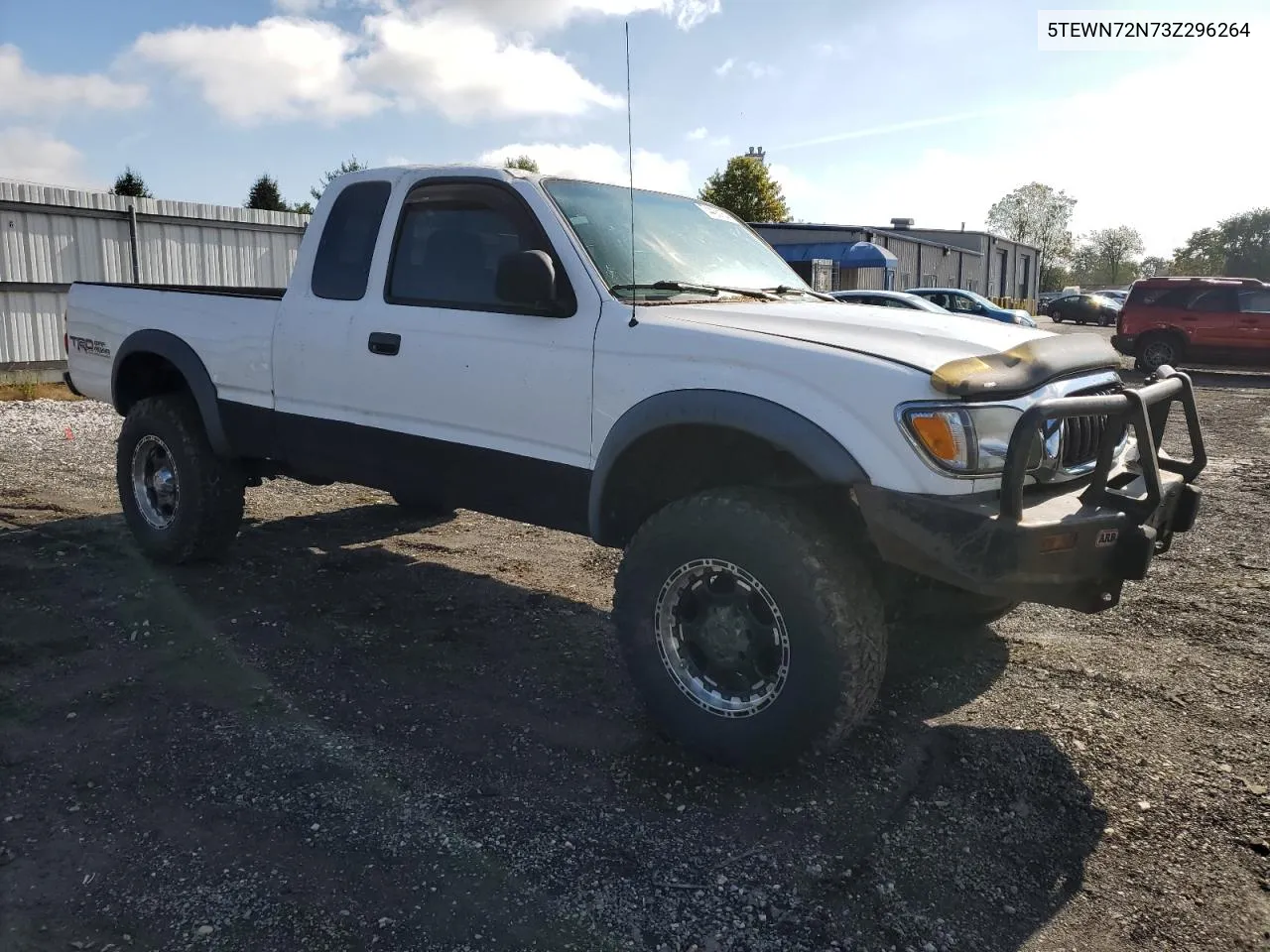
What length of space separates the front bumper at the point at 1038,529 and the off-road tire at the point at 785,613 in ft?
0.68

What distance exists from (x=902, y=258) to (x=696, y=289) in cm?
4301

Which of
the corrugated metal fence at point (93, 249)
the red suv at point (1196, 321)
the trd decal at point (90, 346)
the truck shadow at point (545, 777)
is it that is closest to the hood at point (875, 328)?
the truck shadow at point (545, 777)

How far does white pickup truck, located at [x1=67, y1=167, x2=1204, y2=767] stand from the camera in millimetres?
3023

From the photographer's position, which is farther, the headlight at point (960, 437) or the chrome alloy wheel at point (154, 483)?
the chrome alloy wheel at point (154, 483)

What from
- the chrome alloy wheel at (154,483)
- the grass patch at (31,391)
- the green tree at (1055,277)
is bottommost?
the grass patch at (31,391)

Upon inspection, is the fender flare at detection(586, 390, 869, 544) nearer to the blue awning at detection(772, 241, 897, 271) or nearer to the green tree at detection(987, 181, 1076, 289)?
the blue awning at detection(772, 241, 897, 271)

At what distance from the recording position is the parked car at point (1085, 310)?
4516 cm

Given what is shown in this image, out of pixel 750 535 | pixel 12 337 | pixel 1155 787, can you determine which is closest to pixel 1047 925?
pixel 1155 787

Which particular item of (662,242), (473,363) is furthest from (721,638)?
(662,242)

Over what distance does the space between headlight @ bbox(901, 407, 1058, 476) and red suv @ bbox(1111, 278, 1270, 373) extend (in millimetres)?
17950

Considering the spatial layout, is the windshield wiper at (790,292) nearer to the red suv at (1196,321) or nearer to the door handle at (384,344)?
the door handle at (384,344)

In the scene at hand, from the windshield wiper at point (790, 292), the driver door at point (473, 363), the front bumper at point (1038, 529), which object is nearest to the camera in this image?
the front bumper at point (1038, 529)

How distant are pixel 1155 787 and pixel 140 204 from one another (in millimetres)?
15170

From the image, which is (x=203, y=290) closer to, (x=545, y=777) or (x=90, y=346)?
(x=90, y=346)
